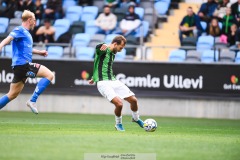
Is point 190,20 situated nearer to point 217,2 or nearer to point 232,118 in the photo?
point 217,2

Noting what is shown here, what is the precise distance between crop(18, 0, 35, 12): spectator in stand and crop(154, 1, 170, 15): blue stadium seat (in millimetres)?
4744

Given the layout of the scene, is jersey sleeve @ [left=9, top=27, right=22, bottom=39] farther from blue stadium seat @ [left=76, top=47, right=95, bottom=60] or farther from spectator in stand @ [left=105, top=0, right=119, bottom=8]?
spectator in stand @ [left=105, top=0, right=119, bottom=8]

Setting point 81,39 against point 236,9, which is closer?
point 236,9

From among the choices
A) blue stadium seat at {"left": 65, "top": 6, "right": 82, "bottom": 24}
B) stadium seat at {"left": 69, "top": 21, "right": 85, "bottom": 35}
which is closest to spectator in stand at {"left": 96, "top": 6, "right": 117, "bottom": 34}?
stadium seat at {"left": 69, "top": 21, "right": 85, "bottom": 35}

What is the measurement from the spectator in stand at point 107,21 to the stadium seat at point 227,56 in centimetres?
455

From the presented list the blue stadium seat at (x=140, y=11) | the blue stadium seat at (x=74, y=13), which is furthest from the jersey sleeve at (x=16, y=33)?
the blue stadium seat at (x=74, y=13)

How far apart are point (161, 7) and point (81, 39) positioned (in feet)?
11.8

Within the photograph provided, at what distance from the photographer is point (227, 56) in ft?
88.6

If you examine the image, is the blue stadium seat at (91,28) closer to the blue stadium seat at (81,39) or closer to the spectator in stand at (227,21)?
the blue stadium seat at (81,39)

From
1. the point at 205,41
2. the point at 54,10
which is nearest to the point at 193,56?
the point at 205,41

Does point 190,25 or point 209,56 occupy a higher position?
point 190,25

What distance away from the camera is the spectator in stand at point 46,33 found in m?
29.6

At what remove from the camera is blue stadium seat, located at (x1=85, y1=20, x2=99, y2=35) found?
3005 centimetres

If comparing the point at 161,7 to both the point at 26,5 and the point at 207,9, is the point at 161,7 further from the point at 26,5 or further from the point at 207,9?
the point at 26,5
